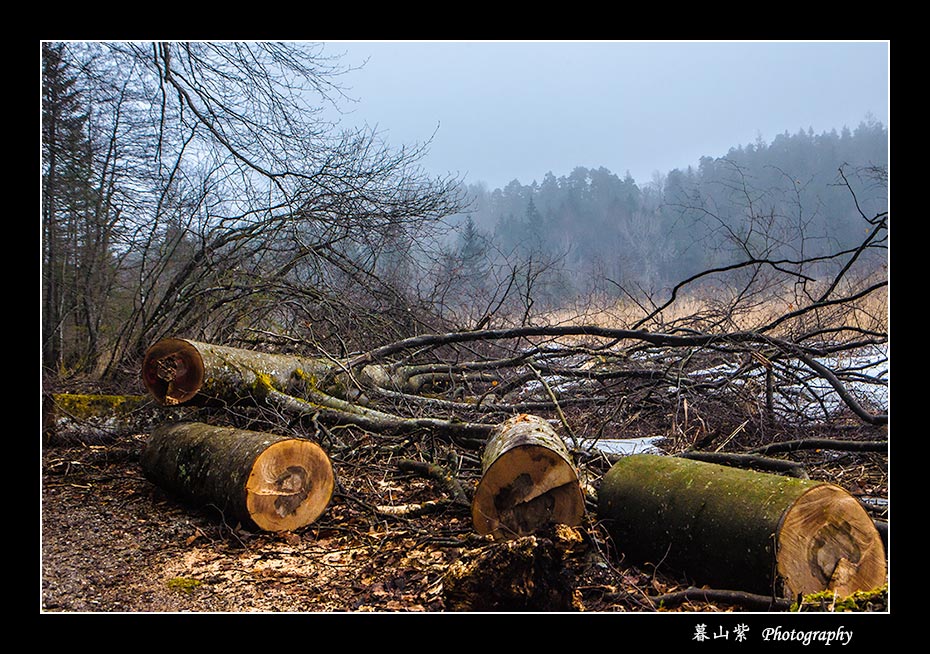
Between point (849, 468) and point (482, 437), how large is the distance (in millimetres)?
2308

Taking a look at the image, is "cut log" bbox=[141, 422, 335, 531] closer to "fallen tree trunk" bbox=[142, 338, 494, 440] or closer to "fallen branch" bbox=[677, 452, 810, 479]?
"fallen tree trunk" bbox=[142, 338, 494, 440]

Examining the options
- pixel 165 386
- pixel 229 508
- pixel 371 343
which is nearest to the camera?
pixel 229 508

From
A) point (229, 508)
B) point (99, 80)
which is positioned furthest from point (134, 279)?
point (229, 508)

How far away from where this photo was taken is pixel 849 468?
13.1ft

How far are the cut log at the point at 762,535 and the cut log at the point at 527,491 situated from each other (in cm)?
36

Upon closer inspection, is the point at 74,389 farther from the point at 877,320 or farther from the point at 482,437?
the point at 877,320

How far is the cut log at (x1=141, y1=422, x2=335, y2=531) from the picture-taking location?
139 inches

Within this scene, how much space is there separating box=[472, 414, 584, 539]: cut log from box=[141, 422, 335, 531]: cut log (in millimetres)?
1149

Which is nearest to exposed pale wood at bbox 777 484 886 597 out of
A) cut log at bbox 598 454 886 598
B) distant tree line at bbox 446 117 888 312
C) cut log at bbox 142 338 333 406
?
cut log at bbox 598 454 886 598

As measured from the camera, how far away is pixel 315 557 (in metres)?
3.28

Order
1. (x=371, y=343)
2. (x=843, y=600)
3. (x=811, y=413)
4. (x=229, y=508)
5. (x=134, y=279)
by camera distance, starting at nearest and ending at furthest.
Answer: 1. (x=843, y=600)
2. (x=229, y=508)
3. (x=811, y=413)
4. (x=371, y=343)
5. (x=134, y=279)

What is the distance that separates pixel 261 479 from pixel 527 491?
1.53 m

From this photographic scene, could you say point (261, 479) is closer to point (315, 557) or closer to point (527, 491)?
point (315, 557)

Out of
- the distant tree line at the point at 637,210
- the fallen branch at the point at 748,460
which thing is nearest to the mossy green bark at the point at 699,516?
the fallen branch at the point at 748,460
